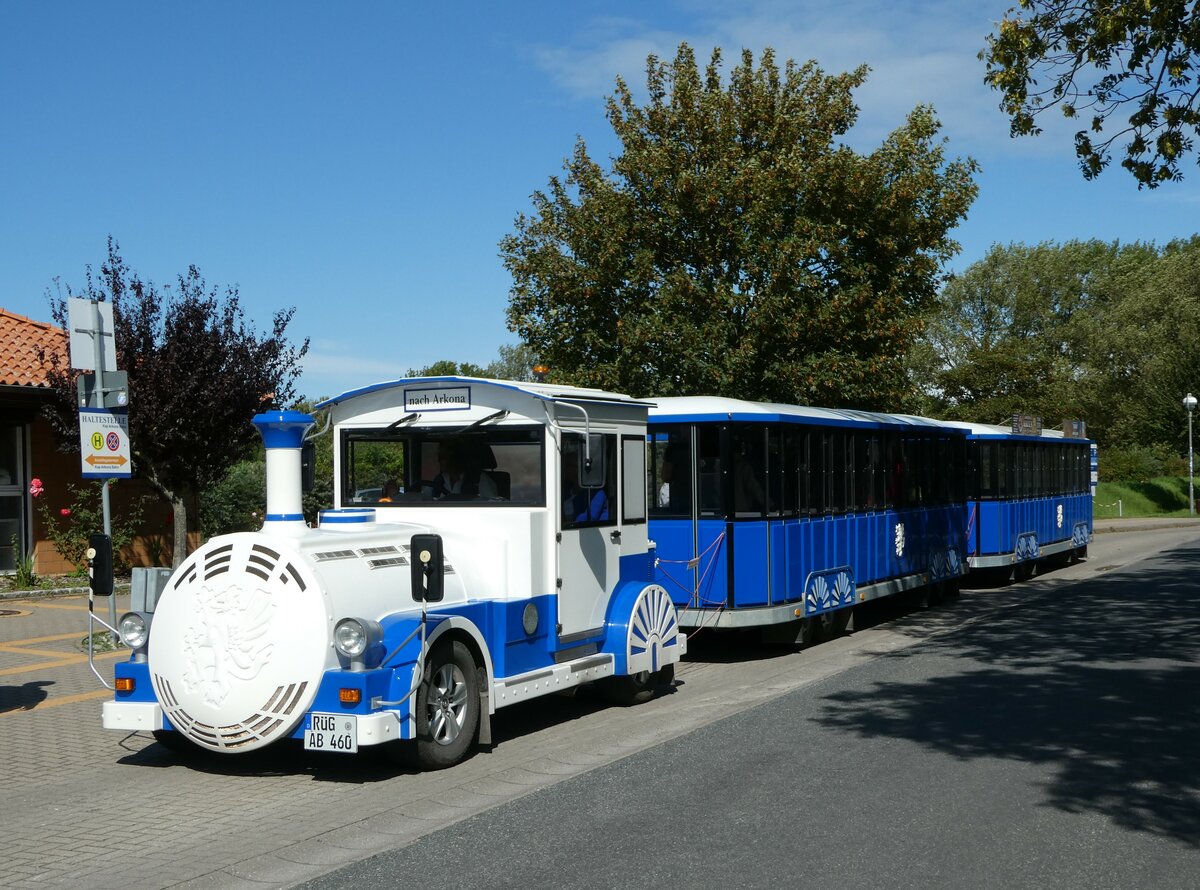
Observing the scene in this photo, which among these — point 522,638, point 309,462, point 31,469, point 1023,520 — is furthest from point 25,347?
point 1023,520

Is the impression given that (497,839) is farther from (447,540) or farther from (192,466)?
(192,466)

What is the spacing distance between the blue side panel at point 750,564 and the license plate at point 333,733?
640 cm

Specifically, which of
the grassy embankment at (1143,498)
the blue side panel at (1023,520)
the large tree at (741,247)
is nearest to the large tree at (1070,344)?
the grassy embankment at (1143,498)

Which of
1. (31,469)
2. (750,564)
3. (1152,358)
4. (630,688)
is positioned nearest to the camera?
(630,688)

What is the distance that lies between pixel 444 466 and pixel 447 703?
2.05 meters

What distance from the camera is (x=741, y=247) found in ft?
66.8

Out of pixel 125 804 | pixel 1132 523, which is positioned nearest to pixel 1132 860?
pixel 125 804

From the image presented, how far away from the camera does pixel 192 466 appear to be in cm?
1956

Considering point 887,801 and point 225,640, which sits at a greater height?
point 225,640

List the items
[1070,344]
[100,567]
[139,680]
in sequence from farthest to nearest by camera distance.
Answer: [1070,344]
[100,567]
[139,680]

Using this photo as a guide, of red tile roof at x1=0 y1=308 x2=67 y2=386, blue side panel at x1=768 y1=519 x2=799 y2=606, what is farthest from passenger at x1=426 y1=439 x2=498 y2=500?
red tile roof at x1=0 y1=308 x2=67 y2=386

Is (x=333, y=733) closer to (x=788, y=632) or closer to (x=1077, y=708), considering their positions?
(x=1077, y=708)

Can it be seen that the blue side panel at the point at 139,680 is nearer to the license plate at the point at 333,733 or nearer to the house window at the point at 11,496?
the license plate at the point at 333,733

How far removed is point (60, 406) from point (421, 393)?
40.1ft
